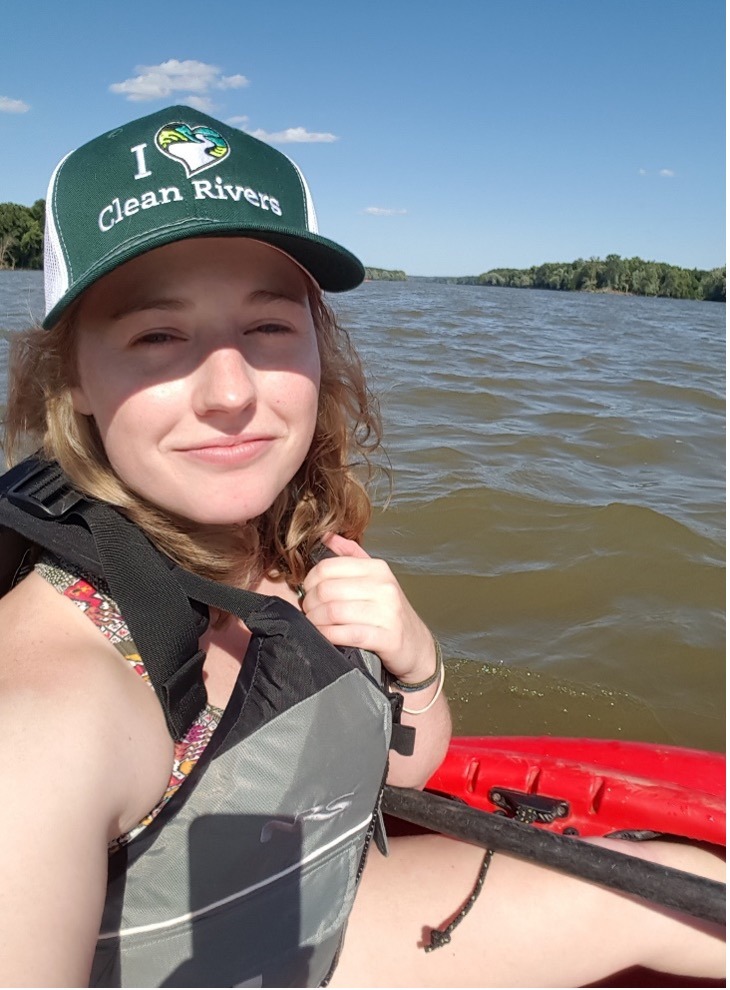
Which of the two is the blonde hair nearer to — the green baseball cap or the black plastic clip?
the green baseball cap

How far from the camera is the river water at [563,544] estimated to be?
3451mm

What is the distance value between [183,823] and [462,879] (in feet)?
2.85

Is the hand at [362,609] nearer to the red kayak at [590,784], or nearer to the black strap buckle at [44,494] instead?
the black strap buckle at [44,494]

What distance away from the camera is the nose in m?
1.26

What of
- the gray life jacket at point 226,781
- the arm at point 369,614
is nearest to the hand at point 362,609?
the arm at point 369,614

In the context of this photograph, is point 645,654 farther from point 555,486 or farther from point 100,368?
point 100,368

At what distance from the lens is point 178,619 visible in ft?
3.77

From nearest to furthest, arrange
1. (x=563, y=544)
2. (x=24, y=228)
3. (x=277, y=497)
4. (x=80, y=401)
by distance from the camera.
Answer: (x=80, y=401)
(x=277, y=497)
(x=563, y=544)
(x=24, y=228)

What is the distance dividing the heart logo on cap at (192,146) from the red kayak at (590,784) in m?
1.76

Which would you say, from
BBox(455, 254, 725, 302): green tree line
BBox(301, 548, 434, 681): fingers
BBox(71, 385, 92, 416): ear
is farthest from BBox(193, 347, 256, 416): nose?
BBox(455, 254, 725, 302): green tree line

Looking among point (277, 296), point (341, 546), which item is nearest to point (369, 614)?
point (341, 546)

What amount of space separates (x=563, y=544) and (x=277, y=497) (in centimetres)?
323

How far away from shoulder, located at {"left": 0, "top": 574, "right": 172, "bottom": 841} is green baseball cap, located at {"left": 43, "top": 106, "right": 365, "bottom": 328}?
489 mm

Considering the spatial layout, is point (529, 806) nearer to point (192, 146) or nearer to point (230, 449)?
point (230, 449)
